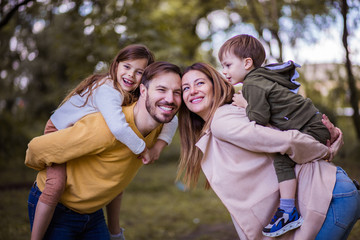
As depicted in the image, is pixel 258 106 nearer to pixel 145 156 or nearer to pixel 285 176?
pixel 285 176

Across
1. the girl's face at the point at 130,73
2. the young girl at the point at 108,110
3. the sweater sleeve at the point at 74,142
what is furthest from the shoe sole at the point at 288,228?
the girl's face at the point at 130,73

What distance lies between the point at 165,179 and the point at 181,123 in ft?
20.6

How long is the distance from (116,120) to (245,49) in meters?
1.07

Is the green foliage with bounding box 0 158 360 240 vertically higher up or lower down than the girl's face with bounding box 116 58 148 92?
lower down

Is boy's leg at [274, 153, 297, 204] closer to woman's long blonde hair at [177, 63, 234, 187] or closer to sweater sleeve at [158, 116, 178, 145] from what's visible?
woman's long blonde hair at [177, 63, 234, 187]

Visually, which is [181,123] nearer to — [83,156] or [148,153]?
[148,153]

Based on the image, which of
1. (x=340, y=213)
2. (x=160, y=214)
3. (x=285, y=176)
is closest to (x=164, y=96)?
(x=285, y=176)

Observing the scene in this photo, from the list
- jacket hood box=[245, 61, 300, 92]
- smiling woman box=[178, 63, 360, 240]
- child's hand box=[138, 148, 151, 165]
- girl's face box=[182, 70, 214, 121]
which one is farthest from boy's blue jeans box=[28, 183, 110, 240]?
jacket hood box=[245, 61, 300, 92]

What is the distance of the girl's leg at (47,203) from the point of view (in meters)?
2.48

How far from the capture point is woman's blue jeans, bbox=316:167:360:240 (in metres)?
2.09

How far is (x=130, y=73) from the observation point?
290 cm

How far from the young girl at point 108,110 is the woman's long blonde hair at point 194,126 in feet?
0.61

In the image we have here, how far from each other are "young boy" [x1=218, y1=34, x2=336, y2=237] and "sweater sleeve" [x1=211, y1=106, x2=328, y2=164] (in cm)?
9

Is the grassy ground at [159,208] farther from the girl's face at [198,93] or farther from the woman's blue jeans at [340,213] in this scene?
the girl's face at [198,93]
